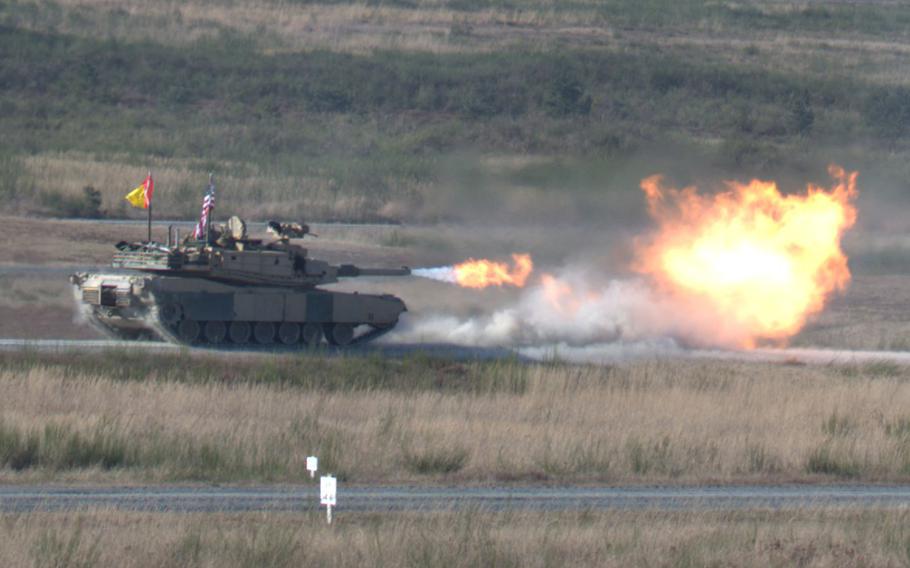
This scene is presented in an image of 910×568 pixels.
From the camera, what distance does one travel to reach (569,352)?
114 feet

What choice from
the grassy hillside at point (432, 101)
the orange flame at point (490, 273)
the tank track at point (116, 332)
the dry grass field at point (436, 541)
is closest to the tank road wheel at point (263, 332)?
the tank track at point (116, 332)

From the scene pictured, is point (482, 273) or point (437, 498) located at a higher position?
point (482, 273)

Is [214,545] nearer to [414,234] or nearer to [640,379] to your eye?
[640,379]

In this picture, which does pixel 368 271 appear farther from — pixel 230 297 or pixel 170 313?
pixel 170 313

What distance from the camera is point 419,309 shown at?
40719mm

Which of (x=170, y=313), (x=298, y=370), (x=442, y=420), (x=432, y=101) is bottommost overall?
(x=298, y=370)

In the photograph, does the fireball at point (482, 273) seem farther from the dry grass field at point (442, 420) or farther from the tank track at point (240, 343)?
the dry grass field at point (442, 420)

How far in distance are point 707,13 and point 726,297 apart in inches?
2064

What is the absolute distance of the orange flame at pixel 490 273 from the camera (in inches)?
1464

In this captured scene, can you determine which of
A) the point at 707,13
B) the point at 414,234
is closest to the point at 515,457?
the point at 414,234

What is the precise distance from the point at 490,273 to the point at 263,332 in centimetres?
608

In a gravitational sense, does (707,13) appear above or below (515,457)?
above

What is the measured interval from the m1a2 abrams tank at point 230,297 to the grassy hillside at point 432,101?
1090 centimetres

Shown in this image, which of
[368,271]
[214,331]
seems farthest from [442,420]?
[368,271]
